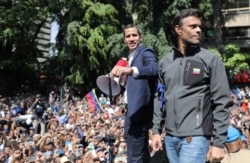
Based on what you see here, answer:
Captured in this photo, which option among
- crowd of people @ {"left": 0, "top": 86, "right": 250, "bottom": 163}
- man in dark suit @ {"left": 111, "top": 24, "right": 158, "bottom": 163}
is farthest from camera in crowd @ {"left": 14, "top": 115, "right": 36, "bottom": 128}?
man in dark suit @ {"left": 111, "top": 24, "right": 158, "bottom": 163}

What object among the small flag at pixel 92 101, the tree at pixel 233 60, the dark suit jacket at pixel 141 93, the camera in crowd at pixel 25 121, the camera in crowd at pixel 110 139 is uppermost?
the dark suit jacket at pixel 141 93

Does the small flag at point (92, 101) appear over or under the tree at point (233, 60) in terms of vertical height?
under

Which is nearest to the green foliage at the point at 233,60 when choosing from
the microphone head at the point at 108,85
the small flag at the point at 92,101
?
the small flag at the point at 92,101

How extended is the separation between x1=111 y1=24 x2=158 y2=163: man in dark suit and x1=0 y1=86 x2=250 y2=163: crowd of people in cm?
243

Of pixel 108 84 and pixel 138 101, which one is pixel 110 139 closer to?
pixel 108 84

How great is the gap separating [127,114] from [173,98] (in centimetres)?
87

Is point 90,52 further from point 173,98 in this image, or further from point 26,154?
point 173,98

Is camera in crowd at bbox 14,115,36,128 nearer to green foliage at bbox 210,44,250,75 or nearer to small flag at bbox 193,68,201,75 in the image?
green foliage at bbox 210,44,250,75

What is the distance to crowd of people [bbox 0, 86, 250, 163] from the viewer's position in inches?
334

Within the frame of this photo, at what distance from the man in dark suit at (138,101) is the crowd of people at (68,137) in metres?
2.43

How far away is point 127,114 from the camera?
3.50 m

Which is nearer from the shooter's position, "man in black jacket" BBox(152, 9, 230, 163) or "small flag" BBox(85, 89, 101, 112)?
"man in black jacket" BBox(152, 9, 230, 163)

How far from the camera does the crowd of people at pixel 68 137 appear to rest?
27.8 ft

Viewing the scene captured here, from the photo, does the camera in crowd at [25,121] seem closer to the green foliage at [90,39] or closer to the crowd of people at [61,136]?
the crowd of people at [61,136]
